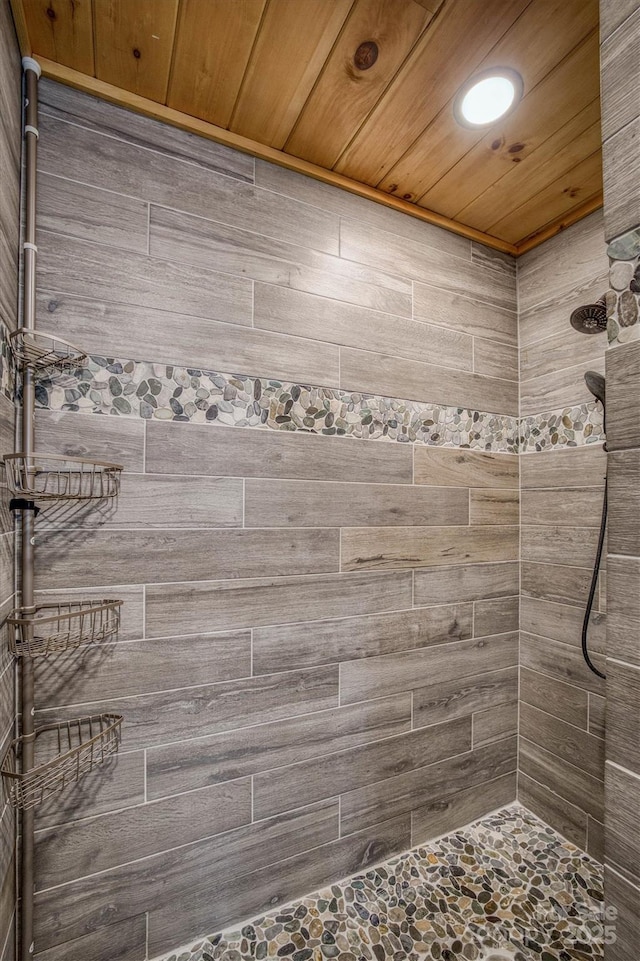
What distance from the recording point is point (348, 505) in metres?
1.53

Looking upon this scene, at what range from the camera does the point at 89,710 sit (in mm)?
1180

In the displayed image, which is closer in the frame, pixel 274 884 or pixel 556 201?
pixel 274 884

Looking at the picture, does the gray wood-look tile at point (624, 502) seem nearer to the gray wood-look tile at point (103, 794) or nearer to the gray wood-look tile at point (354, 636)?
the gray wood-look tile at point (354, 636)

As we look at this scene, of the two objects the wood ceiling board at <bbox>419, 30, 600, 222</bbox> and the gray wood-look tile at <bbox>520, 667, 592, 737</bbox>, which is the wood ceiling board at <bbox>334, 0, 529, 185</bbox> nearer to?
the wood ceiling board at <bbox>419, 30, 600, 222</bbox>

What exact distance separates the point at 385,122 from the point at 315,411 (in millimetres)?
871

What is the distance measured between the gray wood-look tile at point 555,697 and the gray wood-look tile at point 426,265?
1.54 metres

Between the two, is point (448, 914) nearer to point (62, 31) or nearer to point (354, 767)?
point (354, 767)

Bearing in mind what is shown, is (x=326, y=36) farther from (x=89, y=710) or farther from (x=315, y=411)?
(x=89, y=710)

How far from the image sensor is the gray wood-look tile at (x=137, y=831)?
3.71 feet

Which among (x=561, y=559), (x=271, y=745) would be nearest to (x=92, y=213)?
(x=271, y=745)

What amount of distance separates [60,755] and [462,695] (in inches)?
53.6

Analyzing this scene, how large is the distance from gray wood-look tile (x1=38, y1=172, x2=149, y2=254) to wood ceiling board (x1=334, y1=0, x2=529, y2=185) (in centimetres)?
70

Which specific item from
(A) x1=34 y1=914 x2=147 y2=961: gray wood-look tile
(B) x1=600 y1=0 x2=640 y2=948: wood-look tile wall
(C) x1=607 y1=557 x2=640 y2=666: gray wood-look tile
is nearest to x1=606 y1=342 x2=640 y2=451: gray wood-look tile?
(B) x1=600 y1=0 x2=640 y2=948: wood-look tile wall

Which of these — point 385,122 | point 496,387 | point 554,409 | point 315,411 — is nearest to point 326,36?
point 385,122
